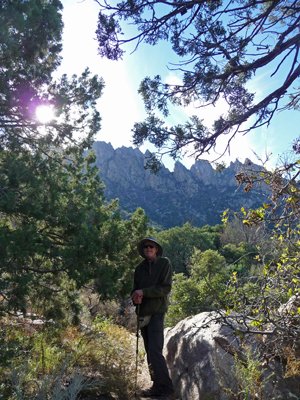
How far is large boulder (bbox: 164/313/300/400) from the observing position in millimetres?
2693

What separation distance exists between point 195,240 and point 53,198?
2692cm

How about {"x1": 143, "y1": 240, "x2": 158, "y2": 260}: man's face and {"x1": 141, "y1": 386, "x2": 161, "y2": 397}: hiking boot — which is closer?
{"x1": 141, "y1": 386, "x2": 161, "y2": 397}: hiking boot

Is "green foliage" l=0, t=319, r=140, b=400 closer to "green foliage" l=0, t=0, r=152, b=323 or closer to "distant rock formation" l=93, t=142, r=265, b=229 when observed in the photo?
"green foliage" l=0, t=0, r=152, b=323

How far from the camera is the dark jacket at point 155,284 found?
3187 millimetres

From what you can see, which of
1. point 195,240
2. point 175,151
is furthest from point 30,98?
point 195,240

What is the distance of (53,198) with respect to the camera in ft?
14.2

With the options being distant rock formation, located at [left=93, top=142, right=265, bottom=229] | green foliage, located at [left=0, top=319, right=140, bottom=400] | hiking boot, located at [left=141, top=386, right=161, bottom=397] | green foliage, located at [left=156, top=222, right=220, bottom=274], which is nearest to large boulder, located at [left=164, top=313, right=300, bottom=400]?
hiking boot, located at [left=141, top=386, right=161, bottom=397]

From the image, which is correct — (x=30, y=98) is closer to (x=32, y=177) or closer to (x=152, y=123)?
(x=32, y=177)

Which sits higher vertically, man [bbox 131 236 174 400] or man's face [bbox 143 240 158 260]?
man's face [bbox 143 240 158 260]

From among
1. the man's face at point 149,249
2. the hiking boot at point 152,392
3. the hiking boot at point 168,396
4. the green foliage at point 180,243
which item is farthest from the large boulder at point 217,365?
the green foliage at point 180,243

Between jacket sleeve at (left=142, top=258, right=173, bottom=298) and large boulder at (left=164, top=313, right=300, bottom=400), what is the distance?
1.65ft

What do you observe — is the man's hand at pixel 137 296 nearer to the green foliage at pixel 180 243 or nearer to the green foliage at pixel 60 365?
the green foliage at pixel 60 365

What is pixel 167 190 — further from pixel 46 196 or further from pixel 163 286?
pixel 163 286

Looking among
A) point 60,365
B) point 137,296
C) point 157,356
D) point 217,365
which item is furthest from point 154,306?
point 60,365
